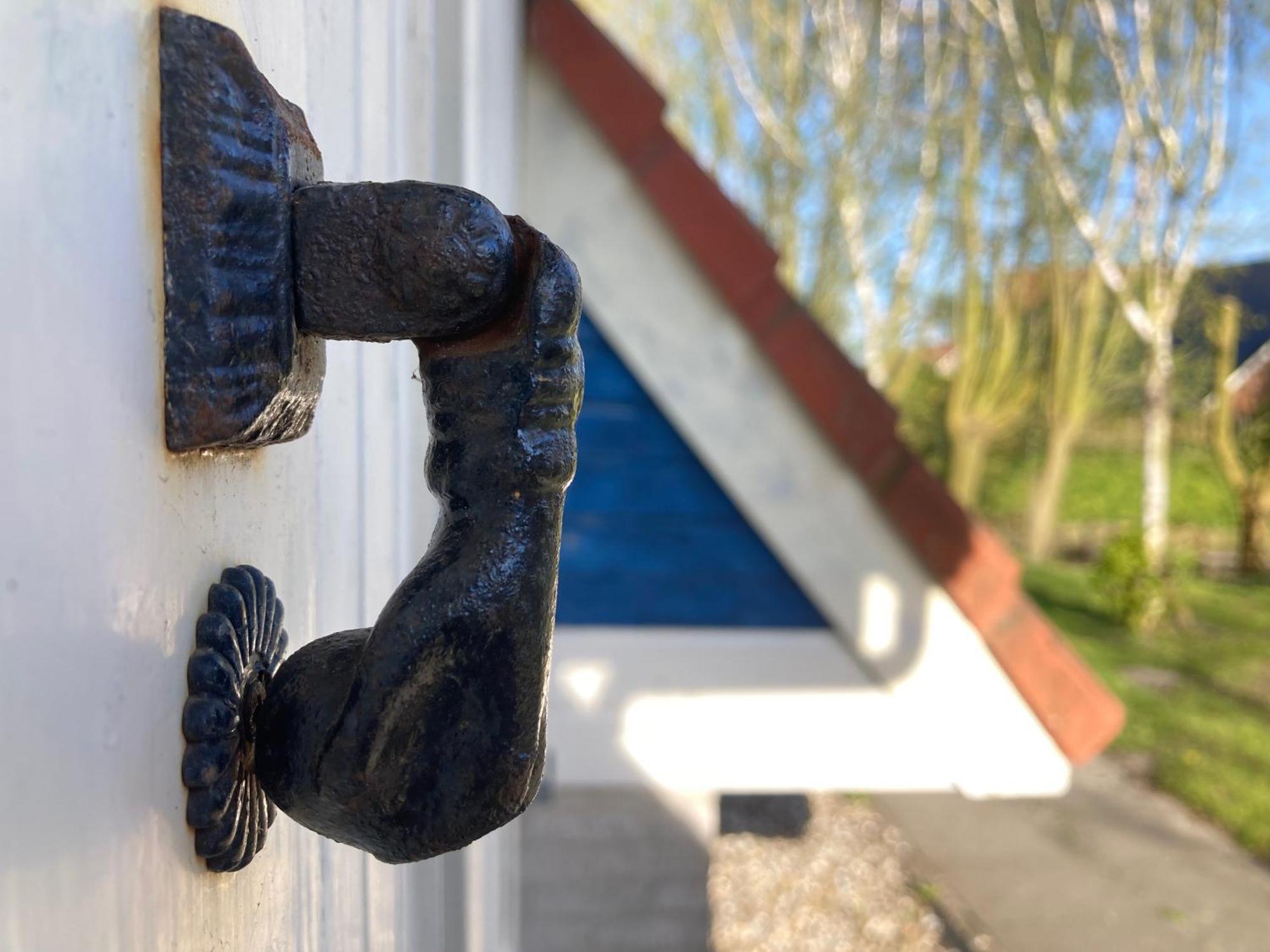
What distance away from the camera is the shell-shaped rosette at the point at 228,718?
1.47ft

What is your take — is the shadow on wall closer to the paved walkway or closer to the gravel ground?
the gravel ground

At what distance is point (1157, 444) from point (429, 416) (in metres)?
13.2

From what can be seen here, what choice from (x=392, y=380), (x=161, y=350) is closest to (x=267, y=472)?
(x=161, y=350)

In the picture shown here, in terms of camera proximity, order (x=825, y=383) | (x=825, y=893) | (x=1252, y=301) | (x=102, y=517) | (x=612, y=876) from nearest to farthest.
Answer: (x=102, y=517)
(x=825, y=383)
(x=612, y=876)
(x=825, y=893)
(x=1252, y=301)

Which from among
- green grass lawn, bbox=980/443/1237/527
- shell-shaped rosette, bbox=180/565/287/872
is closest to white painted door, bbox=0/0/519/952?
shell-shaped rosette, bbox=180/565/287/872

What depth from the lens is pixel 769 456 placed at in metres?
2.65

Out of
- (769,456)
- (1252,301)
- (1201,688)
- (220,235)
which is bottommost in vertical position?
(1201,688)

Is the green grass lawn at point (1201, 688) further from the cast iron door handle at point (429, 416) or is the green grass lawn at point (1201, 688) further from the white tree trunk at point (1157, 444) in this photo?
the cast iron door handle at point (429, 416)

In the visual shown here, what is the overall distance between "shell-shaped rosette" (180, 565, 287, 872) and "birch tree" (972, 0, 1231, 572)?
12.3m

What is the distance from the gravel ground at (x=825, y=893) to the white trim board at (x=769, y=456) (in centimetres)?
342

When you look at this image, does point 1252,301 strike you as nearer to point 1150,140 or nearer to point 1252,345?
point 1252,345

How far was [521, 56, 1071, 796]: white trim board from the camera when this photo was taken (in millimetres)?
2572

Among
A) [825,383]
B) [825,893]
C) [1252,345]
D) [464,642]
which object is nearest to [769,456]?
[825,383]

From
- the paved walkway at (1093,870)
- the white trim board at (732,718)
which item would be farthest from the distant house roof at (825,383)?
the paved walkway at (1093,870)
